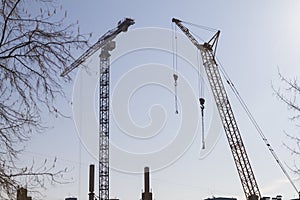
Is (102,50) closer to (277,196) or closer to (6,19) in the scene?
(277,196)

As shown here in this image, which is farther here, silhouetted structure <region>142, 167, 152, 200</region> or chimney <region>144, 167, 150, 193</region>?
chimney <region>144, 167, 150, 193</region>

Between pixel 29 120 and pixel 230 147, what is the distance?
57848 mm

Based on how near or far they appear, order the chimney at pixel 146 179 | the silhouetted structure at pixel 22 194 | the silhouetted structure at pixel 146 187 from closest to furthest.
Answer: the silhouetted structure at pixel 22 194
the silhouetted structure at pixel 146 187
the chimney at pixel 146 179

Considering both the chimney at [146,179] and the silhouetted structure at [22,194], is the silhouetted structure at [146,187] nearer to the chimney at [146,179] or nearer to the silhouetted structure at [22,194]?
the chimney at [146,179]

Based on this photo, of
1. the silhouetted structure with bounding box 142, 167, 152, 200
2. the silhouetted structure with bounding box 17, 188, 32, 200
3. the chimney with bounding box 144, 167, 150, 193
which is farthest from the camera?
the chimney with bounding box 144, 167, 150, 193

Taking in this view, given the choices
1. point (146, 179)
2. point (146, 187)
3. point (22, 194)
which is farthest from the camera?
point (146, 179)

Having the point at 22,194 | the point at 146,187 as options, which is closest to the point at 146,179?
the point at 146,187

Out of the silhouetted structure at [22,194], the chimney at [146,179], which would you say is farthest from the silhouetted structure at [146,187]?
the silhouetted structure at [22,194]

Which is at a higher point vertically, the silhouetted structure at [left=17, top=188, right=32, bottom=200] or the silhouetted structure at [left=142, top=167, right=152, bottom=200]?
the silhouetted structure at [left=142, top=167, right=152, bottom=200]

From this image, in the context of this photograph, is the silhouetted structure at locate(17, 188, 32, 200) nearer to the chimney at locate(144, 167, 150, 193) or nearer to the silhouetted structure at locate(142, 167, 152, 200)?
the silhouetted structure at locate(142, 167, 152, 200)

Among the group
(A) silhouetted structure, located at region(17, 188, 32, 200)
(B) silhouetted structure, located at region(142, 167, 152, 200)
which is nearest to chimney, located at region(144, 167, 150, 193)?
(B) silhouetted structure, located at region(142, 167, 152, 200)

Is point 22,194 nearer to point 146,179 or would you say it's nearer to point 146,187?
point 146,187

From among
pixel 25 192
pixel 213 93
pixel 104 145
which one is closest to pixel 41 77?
pixel 25 192

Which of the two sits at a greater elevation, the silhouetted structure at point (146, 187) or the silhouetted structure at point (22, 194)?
the silhouetted structure at point (146, 187)
